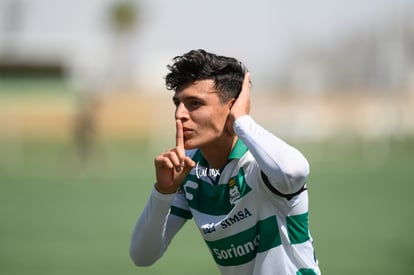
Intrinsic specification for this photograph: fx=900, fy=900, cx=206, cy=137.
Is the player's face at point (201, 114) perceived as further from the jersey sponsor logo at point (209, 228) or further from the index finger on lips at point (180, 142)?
the jersey sponsor logo at point (209, 228)

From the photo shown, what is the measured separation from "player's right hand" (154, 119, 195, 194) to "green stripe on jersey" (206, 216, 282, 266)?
41 cm

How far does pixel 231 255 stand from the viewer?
16.0 feet

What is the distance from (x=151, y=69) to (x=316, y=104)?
20.1 meters

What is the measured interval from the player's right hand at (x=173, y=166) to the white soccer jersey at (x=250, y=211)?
90mm

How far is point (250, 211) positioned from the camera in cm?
475

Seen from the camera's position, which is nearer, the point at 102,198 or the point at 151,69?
the point at 102,198

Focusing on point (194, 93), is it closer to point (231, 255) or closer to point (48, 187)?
point (231, 255)

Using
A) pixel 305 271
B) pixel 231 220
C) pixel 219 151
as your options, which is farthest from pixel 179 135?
pixel 305 271

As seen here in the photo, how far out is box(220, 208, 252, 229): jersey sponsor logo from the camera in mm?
4762

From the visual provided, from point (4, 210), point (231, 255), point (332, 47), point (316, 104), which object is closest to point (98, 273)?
point (231, 255)

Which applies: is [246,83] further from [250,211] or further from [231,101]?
[250,211]

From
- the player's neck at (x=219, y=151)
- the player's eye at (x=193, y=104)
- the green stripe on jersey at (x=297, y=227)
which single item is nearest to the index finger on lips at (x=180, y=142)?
the player's eye at (x=193, y=104)

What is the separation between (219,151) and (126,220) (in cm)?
1502

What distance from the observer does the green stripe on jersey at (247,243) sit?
4.69 meters
